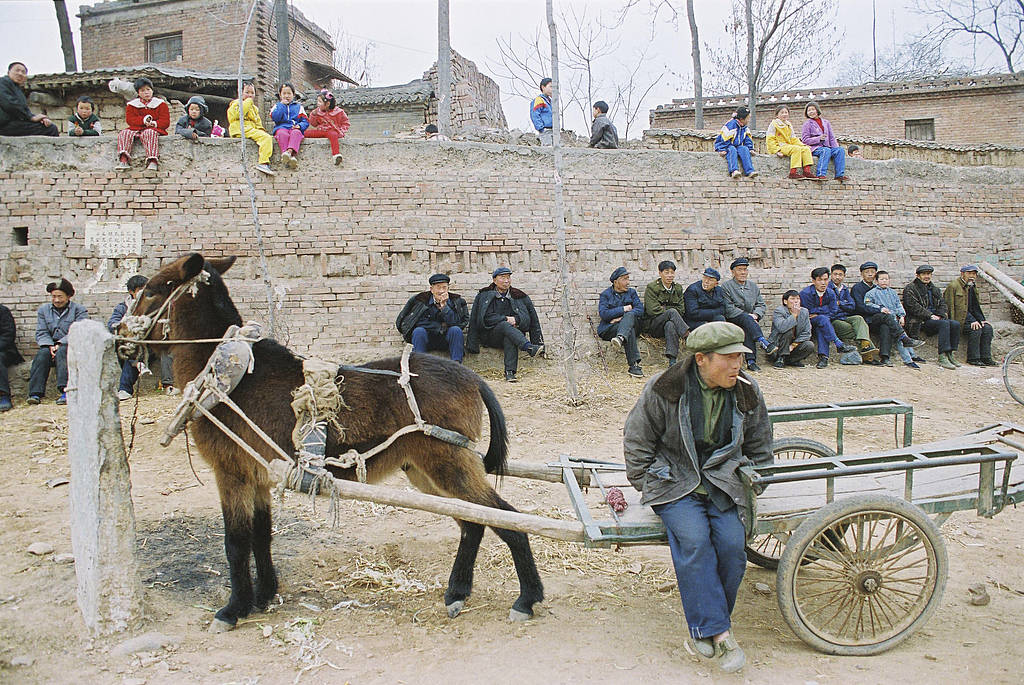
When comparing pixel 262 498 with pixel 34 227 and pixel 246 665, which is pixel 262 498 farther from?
pixel 34 227

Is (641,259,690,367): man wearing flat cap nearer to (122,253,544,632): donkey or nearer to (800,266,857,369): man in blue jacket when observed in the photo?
(800,266,857,369): man in blue jacket

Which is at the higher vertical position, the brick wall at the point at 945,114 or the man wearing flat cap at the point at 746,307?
the brick wall at the point at 945,114

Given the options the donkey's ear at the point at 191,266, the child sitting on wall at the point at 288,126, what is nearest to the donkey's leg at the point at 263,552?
the donkey's ear at the point at 191,266

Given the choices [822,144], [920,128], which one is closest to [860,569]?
[822,144]

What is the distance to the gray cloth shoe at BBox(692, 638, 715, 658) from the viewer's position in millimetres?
3135

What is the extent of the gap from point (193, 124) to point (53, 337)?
12.7 ft

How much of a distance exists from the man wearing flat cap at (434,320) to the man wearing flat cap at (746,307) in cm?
380

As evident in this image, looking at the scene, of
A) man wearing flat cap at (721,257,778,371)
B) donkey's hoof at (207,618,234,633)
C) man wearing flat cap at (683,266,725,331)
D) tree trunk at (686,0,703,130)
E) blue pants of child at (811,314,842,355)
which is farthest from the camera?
tree trunk at (686,0,703,130)

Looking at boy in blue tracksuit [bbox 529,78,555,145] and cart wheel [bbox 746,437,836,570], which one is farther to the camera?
boy in blue tracksuit [bbox 529,78,555,145]

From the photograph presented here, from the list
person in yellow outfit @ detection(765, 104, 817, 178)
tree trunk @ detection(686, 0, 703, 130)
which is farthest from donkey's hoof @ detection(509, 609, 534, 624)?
tree trunk @ detection(686, 0, 703, 130)

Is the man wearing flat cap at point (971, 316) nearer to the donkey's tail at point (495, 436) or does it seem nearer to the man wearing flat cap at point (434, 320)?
the man wearing flat cap at point (434, 320)

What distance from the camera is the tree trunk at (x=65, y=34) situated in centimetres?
1745

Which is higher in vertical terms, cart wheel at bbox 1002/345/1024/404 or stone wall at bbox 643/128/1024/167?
stone wall at bbox 643/128/1024/167

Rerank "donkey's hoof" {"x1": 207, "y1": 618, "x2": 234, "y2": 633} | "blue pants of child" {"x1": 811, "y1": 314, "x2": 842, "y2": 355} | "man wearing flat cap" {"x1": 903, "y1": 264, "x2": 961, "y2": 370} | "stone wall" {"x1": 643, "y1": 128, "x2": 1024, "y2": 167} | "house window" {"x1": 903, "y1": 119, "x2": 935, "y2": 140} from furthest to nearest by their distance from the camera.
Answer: "house window" {"x1": 903, "y1": 119, "x2": 935, "y2": 140} < "stone wall" {"x1": 643, "y1": 128, "x2": 1024, "y2": 167} < "man wearing flat cap" {"x1": 903, "y1": 264, "x2": 961, "y2": 370} < "blue pants of child" {"x1": 811, "y1": 314, "x2": 842, "y2": 355} < "donkey's hoof" {"x1": 207, "y1": 618, "x2": 234, "y2": 633}
